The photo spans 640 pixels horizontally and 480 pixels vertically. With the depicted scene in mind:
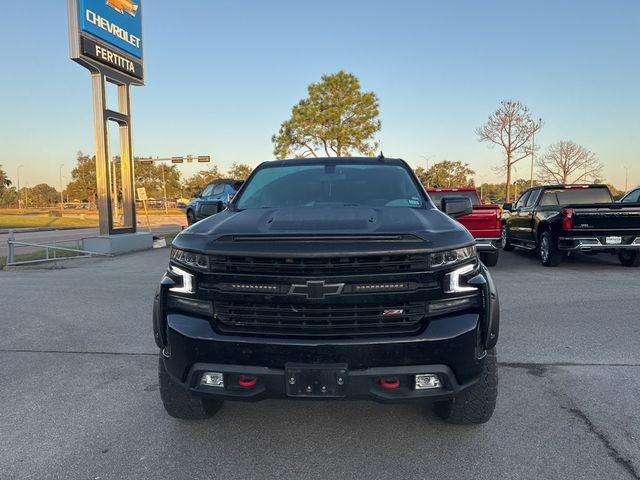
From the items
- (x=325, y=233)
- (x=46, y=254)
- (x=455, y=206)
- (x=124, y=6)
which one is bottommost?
(x=46, y=254)

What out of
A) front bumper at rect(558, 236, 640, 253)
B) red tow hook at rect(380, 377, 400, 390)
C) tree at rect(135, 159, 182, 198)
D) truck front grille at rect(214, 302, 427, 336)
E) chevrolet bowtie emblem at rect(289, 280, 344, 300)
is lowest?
red tow hook at rect(380, 377, 400, 390)

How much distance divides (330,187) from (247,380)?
6.53 feet

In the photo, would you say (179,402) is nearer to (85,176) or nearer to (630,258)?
(630,258)

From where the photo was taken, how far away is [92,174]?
66.4 metres

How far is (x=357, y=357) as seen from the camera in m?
2.61

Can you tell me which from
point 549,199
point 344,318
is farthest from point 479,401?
point 549,199

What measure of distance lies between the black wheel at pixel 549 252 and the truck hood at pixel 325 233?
825 centimetres

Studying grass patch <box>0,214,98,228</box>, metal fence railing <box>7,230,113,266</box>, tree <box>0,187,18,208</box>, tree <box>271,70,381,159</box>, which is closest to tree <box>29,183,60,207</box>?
tree <box>0,187,18,208</box>

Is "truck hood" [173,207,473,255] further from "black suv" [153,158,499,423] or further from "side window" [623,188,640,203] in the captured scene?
"side window" [623,188,640,203]

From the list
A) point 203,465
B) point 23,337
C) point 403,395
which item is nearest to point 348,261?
point 403,395

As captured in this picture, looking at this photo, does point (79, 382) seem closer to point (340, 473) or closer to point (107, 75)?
point (340, 473)

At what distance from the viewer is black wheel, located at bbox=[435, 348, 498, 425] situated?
300 cm

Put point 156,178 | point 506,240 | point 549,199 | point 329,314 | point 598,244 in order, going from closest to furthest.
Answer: point 329,314 < point 598,244 < point 549,199 < point 506,240 < point 156,178

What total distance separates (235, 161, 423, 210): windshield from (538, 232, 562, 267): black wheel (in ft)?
23.8
